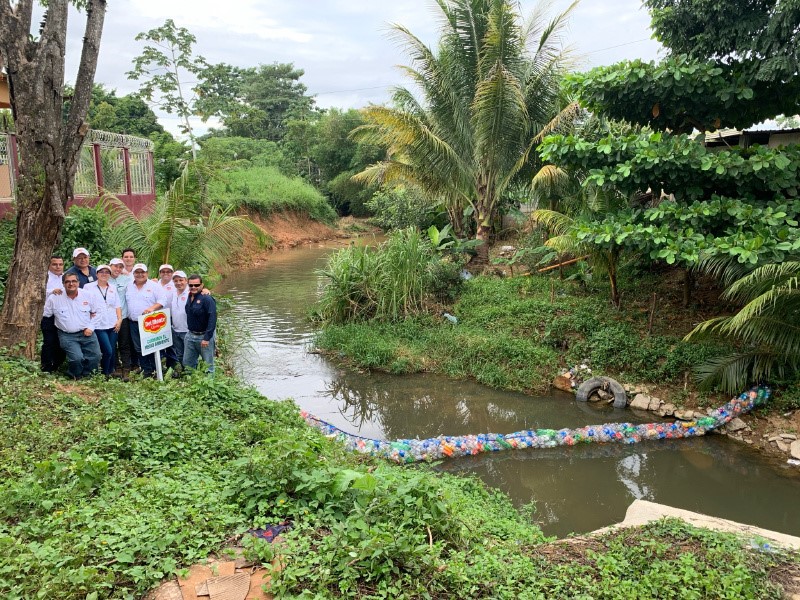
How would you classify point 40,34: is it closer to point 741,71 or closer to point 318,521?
point 318,521

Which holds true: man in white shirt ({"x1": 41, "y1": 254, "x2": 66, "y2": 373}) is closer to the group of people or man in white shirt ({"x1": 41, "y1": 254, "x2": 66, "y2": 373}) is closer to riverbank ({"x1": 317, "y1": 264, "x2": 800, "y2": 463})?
the group of people

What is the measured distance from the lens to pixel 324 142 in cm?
3631

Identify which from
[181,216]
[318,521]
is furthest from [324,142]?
[318,521]

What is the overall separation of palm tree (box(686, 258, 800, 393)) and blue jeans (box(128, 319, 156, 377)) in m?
7.00

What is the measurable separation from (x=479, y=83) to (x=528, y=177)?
250cm

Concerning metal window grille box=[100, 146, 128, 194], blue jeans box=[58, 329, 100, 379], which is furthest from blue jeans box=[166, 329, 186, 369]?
metal window grille box=[100, 146, 128, 194]

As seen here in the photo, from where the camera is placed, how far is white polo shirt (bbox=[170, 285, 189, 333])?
721cm

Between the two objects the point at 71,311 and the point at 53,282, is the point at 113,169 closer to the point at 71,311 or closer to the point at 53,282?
the point at 53,282

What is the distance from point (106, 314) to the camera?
682 cm

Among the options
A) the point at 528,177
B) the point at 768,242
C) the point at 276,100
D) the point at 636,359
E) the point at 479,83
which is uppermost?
the point at 276,100

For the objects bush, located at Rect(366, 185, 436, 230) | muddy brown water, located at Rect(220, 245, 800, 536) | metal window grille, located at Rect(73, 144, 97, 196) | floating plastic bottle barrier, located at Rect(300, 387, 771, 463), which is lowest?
muddy brown water, located at Rect(220, 245, 800, 536)

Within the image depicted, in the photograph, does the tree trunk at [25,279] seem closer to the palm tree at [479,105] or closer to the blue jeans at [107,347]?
the blue jeans at [107,347]

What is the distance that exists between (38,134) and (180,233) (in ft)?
10.5

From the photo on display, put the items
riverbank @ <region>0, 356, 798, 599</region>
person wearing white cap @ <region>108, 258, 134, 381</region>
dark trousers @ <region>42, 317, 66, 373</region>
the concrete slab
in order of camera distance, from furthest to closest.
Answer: person wearing white cap @ <region>108, 258, 134, 381</region> < dark trousers @ <region>42, 317, 66, 373</region> < the concrete slab < riverbank @ <region>0, 356, 798, 599</region>
